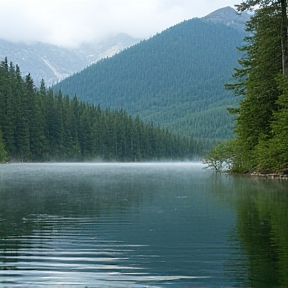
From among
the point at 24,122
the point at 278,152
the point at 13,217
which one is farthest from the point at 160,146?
the point at 13,217

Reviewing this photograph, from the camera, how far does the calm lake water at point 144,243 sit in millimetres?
10727

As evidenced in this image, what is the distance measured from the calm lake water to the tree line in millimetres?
15125

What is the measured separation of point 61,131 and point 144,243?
116403 mm

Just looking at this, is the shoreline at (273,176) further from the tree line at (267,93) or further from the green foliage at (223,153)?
the green foliage at (223,153)

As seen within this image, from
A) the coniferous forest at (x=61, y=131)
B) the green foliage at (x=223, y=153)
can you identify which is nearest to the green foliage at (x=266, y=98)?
the green foliage at (x=223, y=153)

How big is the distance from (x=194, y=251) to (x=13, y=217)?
8.31 metres

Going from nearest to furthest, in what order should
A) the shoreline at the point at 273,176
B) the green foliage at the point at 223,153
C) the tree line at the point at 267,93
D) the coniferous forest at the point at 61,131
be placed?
Result: the tree line at the point at 267,93, the shoreline at the point at 273,176, the green foliage at the point at 223,153, the coniferous forest at the point at 61,131

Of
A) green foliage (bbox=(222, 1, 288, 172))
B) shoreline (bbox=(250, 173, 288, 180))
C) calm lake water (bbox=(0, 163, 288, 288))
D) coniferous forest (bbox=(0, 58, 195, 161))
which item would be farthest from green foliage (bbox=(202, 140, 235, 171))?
coniferous forest (bbox=(0, 58, 195, 161))

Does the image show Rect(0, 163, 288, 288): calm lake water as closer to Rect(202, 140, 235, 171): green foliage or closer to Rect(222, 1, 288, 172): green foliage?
Rect(222, 1, 288, 172): green foliage

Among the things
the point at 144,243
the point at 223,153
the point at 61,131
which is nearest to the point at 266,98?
the point at 223,153

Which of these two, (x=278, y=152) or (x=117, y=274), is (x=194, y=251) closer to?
(x=117, y=274)

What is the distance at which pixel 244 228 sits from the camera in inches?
664

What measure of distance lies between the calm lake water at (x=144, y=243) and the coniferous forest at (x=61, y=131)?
7668cm

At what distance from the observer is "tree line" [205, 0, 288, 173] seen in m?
39.4
